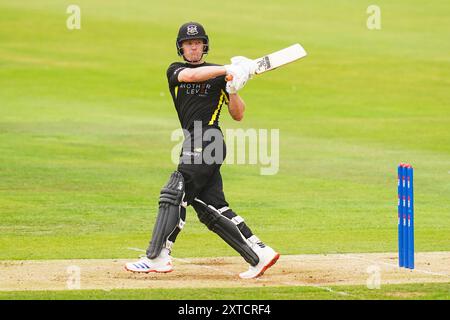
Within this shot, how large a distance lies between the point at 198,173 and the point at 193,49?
125cm

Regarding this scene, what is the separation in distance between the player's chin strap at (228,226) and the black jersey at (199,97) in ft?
2.69

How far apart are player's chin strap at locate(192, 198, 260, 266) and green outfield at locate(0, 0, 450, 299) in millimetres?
1019

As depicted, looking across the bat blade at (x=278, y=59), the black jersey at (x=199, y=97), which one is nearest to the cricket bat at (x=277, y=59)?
Result: the bat blade at (x=278, y=59)

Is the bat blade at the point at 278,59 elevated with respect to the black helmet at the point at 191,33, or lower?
lower

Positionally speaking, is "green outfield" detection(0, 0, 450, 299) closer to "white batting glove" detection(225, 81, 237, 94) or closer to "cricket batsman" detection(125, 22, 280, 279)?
"cricket batsman" detection(125, 22, 280, 279)

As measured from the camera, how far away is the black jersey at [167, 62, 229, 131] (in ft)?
36.2

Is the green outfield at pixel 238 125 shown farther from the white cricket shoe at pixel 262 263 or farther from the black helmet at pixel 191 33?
the black helmet at pixel 191 33

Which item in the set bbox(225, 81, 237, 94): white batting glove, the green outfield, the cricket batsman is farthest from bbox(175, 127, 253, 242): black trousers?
the green outfield

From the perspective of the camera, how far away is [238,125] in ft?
94.4

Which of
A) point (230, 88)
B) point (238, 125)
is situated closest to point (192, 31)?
point (230, 88)

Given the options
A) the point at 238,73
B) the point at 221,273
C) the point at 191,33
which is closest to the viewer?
the point at 238,73

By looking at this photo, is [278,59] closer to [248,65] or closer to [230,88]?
[248,65]

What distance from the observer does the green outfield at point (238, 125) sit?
595 inches

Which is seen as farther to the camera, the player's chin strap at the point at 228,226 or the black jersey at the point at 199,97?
the player's chin strap at the point at 228,226
